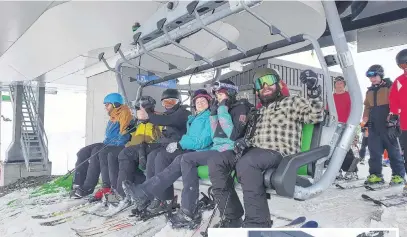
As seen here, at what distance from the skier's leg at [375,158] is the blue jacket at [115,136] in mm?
2828

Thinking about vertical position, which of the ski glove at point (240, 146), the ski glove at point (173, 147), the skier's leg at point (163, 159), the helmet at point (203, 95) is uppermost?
the helmet at point (203, 95)

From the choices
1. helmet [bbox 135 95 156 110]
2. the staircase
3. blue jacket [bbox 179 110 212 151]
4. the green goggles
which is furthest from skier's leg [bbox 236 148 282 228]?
the staircase

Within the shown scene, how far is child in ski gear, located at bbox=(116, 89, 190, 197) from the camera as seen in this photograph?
326 cm

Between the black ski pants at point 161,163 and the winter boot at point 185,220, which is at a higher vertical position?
the black ski pants at point 161,163

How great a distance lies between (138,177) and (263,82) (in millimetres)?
1894

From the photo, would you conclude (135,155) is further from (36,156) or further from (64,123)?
(64,123)

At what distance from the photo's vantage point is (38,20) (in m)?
4.60

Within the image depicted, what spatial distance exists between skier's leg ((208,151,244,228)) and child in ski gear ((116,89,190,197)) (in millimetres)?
901

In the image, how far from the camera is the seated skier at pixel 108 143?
4027 mm

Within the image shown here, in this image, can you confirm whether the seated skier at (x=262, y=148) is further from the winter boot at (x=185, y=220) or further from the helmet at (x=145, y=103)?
the helmet at (x=145, y=103)

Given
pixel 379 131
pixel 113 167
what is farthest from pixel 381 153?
pixel 113 167

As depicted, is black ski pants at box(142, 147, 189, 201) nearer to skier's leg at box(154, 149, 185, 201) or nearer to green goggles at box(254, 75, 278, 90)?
skier's leg at box(154, 149, 185, 201)

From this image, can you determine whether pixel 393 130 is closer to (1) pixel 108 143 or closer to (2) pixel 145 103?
(2) pixel 145 103

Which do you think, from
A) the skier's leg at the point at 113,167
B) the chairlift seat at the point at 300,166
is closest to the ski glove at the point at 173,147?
the skier's leg at the point at 113,167
